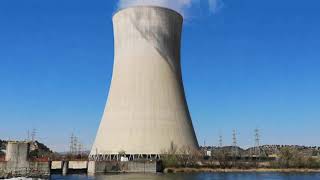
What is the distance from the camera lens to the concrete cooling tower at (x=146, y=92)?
121 ft

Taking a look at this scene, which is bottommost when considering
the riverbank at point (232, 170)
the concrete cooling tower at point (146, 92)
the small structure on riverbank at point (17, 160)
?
the riverbank at point (232, 170)

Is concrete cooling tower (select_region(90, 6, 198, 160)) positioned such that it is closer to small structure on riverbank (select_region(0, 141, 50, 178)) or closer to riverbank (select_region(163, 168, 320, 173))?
riverbank (select_region(163, 168, 320, 173))

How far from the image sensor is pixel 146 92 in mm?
36906

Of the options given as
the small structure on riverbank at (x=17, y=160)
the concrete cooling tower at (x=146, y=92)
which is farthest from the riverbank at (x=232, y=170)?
the small structure on riverbank at (x=17, y=160)

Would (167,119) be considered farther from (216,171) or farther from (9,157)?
(9,157)

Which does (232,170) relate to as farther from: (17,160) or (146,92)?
(17,160)

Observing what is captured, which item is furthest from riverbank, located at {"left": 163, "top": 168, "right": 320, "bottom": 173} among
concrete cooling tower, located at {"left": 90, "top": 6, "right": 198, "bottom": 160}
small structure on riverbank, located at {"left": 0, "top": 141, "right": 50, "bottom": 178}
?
small structure on riverbank, located at {"left": 0, "top": 141, "right": 50, "bottom": 178}

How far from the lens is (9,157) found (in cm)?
2716

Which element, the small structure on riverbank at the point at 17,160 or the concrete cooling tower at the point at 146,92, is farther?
the concrete cooling tower at the point at 146,92

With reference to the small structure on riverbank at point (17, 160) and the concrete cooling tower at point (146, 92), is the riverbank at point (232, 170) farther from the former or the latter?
the small structure on riverbank at point (17, 160)

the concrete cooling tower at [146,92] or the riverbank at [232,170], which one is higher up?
the concrete cooling tower at [146,92]

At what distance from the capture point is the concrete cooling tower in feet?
121

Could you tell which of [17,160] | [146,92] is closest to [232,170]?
[146,92]

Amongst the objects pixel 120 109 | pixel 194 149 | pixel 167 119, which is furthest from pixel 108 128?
pixel 194 149
